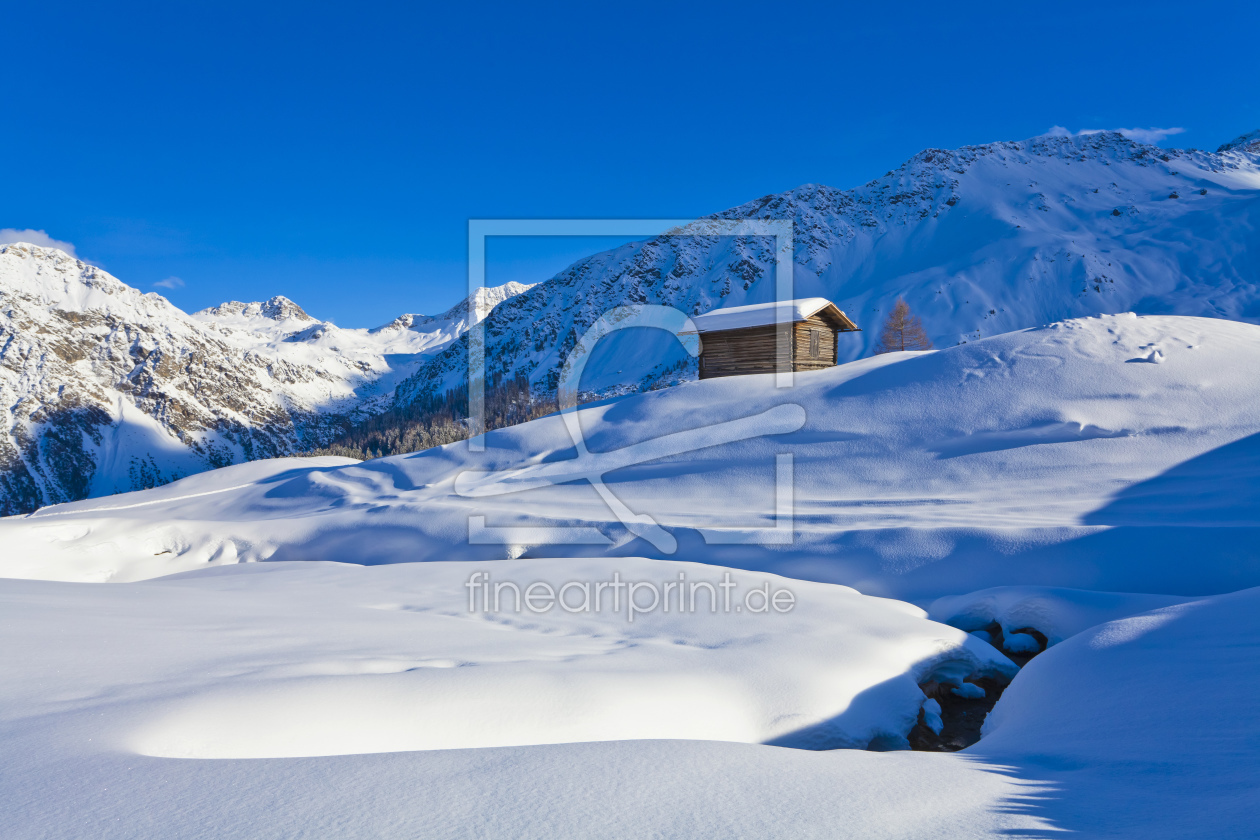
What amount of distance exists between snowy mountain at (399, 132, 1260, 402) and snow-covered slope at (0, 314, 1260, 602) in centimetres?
4485

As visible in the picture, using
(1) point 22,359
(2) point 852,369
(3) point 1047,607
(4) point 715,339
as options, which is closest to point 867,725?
(3) point 1047,607

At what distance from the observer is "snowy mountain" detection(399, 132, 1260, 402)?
55.8m

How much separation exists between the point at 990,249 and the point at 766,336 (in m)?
61.2

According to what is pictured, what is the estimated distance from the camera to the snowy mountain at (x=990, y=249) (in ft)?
183

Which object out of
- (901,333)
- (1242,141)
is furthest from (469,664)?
(1242,141)

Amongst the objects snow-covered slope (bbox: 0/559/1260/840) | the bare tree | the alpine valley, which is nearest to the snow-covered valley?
snow-covered slope (bbox: 0/559/1260/840)

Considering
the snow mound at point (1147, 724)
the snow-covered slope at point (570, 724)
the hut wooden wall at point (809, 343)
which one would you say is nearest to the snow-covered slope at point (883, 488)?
the snow-covered slope at point (570, 724)

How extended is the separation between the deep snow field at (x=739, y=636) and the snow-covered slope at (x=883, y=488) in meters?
0.07

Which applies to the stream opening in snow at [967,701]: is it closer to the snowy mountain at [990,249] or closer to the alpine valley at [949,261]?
the alpine valley at [949,261]

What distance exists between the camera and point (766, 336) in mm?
21906

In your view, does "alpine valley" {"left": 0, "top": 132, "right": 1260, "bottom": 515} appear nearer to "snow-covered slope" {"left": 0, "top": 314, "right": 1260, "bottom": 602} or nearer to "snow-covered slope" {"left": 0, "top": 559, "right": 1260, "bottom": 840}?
"snow-covered slope" {"left": 0, "top": 314, "right": 1260, "bottom": 602}

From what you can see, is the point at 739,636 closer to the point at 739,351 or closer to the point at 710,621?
Result: the point at 710,621

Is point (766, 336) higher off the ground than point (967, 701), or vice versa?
point (766, 336)

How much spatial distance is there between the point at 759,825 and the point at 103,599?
6386 mm
